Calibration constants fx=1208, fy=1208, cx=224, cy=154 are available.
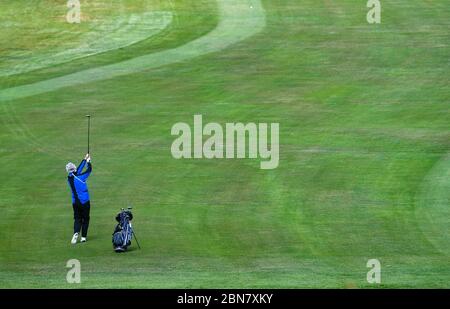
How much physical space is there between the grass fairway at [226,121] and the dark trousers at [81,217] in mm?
383

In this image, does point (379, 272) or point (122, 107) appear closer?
point (379, 272)

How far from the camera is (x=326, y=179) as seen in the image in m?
30.5

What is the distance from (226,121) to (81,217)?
42.0 feet

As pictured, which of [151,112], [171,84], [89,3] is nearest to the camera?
[151,112]

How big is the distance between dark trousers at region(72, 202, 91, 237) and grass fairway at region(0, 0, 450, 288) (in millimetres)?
383

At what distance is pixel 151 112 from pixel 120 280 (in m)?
17.0

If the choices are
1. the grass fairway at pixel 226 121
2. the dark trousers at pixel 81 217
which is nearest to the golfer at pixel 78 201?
the dark trousers at pixel 81 217

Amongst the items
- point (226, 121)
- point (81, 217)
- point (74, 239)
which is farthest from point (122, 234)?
point (226, 121)

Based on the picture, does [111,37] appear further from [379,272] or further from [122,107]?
[379,272]

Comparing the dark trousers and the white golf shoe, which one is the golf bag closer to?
the dark trousers

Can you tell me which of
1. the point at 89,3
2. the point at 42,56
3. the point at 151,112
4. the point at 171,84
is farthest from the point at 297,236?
the point at 89,3

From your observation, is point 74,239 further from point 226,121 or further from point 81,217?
point 226,121

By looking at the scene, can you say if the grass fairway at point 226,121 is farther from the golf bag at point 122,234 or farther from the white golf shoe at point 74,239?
the golf bag at point 122,234

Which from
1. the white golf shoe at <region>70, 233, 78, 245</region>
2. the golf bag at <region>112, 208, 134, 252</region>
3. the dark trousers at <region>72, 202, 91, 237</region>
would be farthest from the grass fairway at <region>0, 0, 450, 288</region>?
the dark trousers at <region>72, 202, 91, 237</region>
